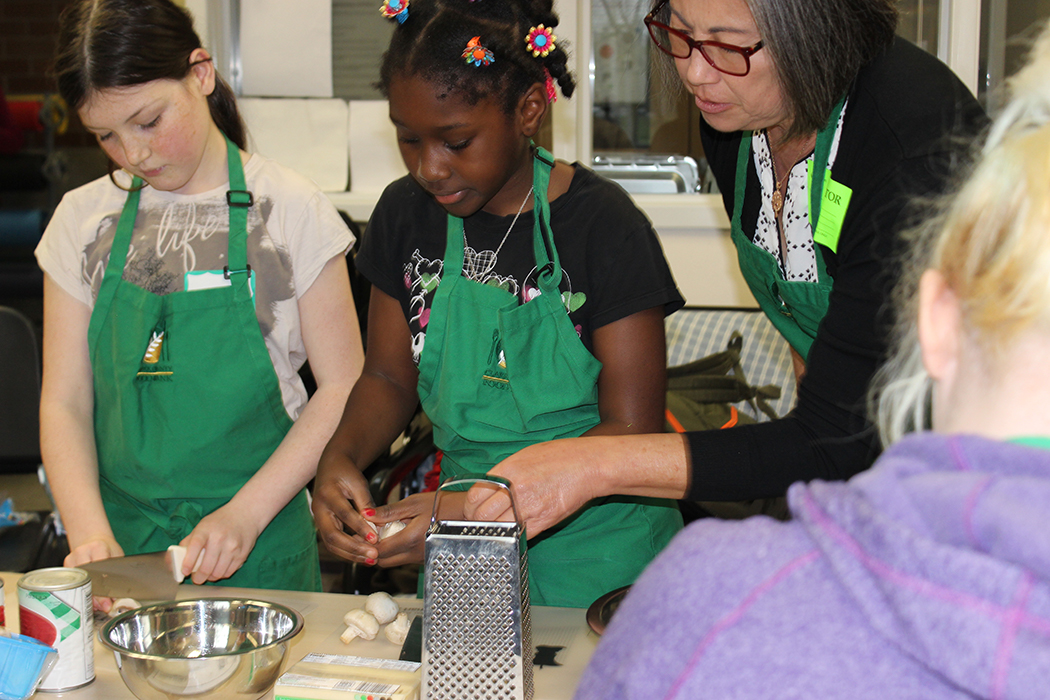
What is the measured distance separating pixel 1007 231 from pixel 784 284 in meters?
0.90

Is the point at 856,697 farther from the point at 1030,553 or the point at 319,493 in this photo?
the point at 319,493

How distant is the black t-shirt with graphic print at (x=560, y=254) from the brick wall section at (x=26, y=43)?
5.61 metres

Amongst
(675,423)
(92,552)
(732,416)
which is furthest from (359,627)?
(732,416)

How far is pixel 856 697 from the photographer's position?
18.4 inches

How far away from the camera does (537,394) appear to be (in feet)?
4.63

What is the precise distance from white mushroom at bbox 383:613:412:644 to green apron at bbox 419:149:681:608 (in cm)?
29

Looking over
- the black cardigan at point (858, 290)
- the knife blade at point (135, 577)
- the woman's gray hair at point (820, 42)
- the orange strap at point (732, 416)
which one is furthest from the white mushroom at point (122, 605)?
the orange strap at point (732, 416)

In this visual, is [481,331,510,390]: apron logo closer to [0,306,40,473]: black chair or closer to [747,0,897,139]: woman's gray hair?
[747,0,897,139]: woman's gray hair

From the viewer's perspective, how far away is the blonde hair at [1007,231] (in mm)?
485

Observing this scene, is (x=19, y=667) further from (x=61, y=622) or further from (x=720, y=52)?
(x=720, y=52)

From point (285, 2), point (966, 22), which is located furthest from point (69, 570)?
point (966, 22)

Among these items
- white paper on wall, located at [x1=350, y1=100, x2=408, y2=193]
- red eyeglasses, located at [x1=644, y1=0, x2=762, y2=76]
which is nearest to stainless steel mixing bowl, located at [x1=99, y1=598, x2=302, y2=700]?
red eyeglasses, located at [x1=644, y1=0, x2=762, y2=76]

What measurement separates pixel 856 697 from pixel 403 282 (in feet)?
3.79

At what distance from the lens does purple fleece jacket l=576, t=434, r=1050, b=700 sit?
42 centimetres
